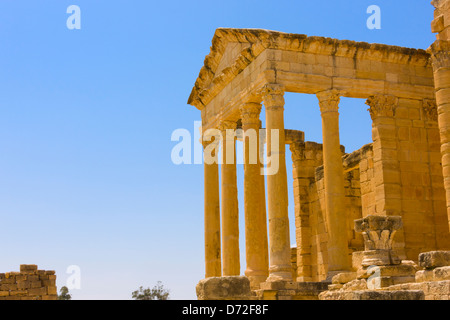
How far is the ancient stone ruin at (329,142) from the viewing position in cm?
2233

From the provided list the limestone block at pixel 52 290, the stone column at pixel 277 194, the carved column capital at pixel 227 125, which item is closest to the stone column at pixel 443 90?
the stone column at pixel 277 194

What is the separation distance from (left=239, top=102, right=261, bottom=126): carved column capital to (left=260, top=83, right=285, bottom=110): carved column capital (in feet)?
5.39

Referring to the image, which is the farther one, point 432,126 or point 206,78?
point 206,78

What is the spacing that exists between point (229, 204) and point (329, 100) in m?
5.64

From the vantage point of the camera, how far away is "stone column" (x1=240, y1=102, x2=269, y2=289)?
24016 mm

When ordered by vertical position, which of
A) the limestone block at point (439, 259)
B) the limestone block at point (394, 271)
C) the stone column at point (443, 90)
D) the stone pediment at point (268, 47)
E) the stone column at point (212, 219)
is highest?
the stone pediment at point (268, 47)

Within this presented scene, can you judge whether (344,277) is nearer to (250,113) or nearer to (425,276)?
(425,276)

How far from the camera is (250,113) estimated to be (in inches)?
978

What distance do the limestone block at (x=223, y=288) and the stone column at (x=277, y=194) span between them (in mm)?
6876

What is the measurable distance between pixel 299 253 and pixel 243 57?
1079 centimetres

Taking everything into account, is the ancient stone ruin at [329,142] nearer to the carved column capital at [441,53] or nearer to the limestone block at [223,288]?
the carved column capital at [441,53]

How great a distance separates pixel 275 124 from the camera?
75.7 feet
